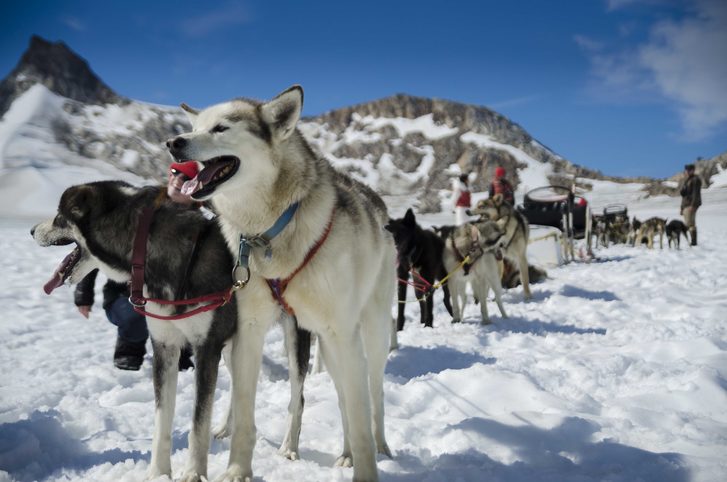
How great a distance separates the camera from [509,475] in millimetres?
1913

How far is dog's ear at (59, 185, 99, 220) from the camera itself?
7.13 ft

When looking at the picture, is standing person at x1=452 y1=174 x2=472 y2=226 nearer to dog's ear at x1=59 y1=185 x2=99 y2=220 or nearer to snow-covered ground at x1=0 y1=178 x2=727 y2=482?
snow-covered ground at x1=0 y1=178 x2=727 y2=482

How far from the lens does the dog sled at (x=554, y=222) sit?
1142 cm

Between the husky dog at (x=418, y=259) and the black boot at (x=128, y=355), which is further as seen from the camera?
the husky dog at (x=418, y=259)

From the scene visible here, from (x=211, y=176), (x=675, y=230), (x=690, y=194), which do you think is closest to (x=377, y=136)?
(x=675, y=230)

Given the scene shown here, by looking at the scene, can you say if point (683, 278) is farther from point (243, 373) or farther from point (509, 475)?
point (243, 373)

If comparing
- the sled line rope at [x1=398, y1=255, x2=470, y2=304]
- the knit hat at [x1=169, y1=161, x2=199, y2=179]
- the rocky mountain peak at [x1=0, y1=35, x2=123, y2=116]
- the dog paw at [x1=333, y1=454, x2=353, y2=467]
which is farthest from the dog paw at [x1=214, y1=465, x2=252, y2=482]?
the rocky mountain peak at [x1=0, y1=35, x2=123, y2=116]

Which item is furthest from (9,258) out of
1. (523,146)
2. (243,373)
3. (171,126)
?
(523,146)

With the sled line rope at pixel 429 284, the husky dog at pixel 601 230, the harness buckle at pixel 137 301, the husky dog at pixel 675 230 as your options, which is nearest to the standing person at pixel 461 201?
the sled line rope at pixel 429 284

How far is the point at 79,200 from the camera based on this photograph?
2178mm

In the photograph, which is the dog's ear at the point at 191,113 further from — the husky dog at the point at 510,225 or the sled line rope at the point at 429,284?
the husky dog at the point at 510,225

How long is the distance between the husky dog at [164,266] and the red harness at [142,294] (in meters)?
0.04

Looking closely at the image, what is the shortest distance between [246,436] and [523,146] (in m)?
93.4

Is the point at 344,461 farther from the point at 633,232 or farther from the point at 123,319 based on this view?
the point at 633,232
